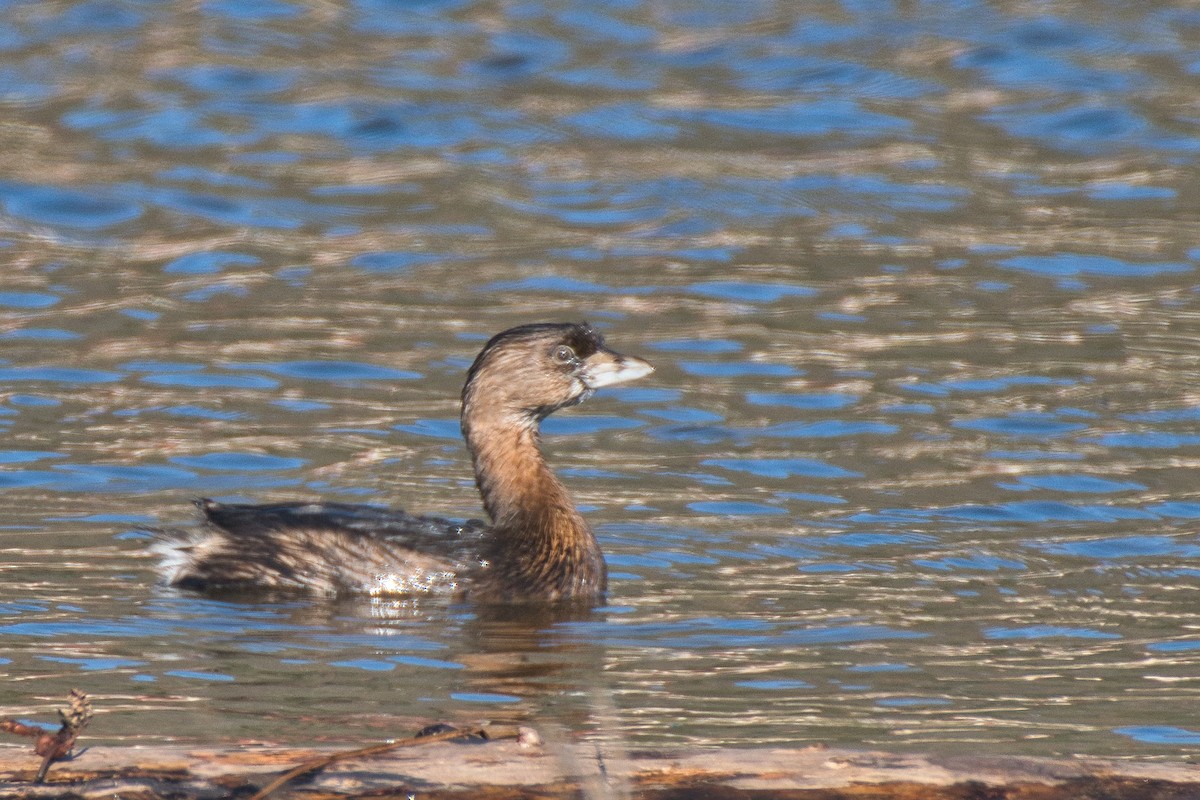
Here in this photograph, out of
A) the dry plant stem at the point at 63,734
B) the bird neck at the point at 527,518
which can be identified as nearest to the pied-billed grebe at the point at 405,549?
the bird neck at the point at 527,518

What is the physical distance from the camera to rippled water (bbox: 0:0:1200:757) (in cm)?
751

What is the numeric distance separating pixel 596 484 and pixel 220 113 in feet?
30.4

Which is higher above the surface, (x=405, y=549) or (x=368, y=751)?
(x=368, y=751)

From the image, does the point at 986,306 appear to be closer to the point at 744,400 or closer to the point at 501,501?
the point at 744,400

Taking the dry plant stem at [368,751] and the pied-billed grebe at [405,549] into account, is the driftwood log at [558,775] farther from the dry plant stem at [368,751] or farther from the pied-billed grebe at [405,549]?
the pied-billed grebe at [405,549]

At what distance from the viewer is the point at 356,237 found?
16078mm

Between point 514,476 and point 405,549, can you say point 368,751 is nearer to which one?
point 405,549

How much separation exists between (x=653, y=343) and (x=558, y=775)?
835 centimetres

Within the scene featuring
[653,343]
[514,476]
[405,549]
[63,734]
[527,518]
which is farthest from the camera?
[653,343]

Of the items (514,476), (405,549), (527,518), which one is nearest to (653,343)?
(514,476)

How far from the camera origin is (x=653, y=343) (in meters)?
13.5

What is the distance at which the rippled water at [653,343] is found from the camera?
7512mm

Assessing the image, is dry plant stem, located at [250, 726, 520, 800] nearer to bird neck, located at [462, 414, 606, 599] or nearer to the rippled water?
the rippled water

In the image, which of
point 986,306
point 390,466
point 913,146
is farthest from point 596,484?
point 913,146
